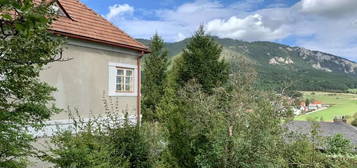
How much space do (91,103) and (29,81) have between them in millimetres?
8515

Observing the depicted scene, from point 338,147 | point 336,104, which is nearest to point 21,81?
point 338,147

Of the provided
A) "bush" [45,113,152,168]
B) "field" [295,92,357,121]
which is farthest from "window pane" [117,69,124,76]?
"field" [295,92,357,121]

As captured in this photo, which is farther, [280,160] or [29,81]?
[280,160]

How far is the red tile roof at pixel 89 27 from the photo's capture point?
1216cm

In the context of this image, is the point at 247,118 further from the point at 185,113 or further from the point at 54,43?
the point at 54,43

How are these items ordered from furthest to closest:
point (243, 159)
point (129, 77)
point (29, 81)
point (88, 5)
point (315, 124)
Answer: point (88, 5) < point (129, 77) < point (315, 124) < point (243, 159) < point (29, 81)

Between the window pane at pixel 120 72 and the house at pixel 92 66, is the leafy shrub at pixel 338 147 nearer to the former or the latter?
the house at pixel 92 66

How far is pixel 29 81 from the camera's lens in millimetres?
4754

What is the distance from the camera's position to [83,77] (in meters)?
12.8

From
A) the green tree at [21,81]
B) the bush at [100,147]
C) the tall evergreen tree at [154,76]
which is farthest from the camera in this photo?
the tall evergreen tree at [154,76]

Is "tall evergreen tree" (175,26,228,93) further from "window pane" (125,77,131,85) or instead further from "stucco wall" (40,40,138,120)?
"stucco wall" (40,40,138,120)

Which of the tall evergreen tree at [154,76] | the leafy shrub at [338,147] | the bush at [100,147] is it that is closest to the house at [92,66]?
the bush at [100,147]

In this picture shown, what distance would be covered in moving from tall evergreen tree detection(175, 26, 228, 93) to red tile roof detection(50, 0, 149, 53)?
800 cm

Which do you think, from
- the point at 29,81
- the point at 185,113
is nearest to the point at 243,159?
the point at 185,113
